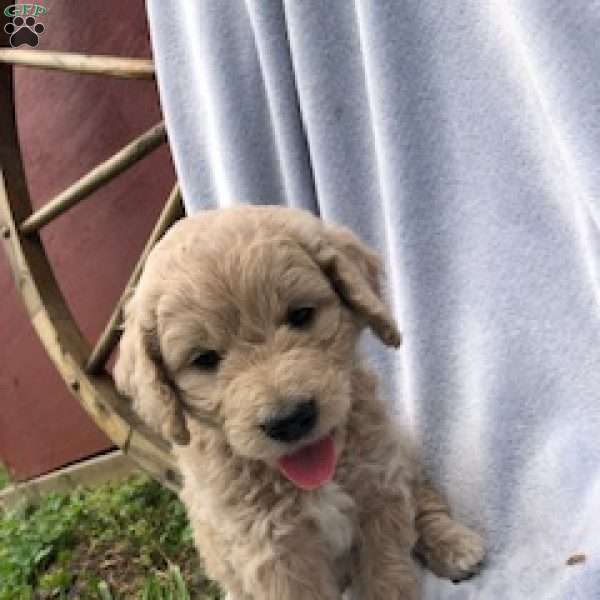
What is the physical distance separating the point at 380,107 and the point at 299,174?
334mm

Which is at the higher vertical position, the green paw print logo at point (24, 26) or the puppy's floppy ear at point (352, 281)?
the green paw print logo at point (24, 26)

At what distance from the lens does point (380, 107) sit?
179 centimetres

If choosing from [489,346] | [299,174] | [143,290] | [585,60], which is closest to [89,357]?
[299,174]

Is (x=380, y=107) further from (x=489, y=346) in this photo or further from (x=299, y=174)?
(x=489, y=346)

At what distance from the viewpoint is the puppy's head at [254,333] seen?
1360mm

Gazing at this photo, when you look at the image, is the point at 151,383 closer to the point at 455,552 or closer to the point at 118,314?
the point at 455,552

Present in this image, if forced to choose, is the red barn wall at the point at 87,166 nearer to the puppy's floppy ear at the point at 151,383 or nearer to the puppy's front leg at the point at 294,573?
the puppy's floppy ear at the point at 151,383

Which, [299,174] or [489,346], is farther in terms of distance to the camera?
[299,174]

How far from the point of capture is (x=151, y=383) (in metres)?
1.45

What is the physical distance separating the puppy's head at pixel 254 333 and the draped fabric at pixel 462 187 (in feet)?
1.17

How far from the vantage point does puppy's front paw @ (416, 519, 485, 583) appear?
1630 mm

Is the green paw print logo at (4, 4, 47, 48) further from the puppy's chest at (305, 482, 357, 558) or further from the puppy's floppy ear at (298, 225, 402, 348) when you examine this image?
the puppy's chest at (305, 482, 357, 558)

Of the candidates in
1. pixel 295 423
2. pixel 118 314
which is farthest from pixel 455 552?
pixel 118 314

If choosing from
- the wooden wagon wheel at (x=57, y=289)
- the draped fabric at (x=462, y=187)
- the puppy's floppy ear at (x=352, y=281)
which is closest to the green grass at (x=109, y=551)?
the wooden wagon wheel at (x=57, y=289)
